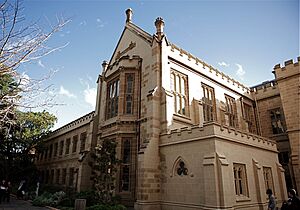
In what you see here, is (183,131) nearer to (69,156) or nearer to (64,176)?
(69,156)

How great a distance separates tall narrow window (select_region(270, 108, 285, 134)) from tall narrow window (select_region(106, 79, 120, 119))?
16106 millimetres

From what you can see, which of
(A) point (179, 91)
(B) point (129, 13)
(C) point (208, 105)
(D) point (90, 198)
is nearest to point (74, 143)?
(D) point (90, 198)

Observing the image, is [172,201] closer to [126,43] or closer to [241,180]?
[241,180]

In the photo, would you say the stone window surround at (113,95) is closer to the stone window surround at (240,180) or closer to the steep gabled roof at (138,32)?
the steep gabled roof at (138,32)

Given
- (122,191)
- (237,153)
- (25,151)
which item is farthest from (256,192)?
(25,151)

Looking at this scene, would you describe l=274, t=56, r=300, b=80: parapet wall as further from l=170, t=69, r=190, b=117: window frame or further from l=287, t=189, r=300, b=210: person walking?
l=287, t=189, r=300, b=210: person walking

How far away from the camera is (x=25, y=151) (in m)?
25.7

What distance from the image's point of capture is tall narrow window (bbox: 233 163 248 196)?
11.9 m

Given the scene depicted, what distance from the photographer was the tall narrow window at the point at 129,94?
56.3ft

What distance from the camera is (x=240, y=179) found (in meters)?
12.2

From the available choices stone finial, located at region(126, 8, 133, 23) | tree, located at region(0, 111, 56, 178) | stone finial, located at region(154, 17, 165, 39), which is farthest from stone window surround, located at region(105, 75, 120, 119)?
tree, located at region(0, 111, 56, 178)

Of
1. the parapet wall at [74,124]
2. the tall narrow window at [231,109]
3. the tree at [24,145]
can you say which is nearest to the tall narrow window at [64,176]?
the tree at [24,145]

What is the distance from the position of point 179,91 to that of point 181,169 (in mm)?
6582

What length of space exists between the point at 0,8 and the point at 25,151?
24.6 m
